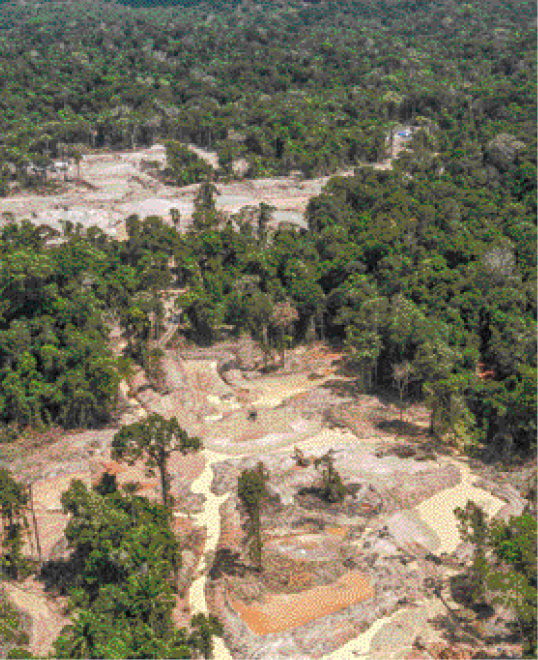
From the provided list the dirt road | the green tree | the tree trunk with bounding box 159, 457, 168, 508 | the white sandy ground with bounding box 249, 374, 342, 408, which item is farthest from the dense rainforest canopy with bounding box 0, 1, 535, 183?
the green tree

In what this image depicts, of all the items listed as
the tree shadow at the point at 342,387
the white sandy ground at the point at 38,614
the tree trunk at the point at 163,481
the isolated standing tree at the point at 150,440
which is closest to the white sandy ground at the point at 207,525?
the tree trunk at the point at 163,481

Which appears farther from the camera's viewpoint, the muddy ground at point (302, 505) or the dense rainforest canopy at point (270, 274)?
the dense rainforest canopy at point (270, 274)

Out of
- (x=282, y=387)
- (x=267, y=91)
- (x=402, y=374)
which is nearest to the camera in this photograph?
(x=402, y=374)

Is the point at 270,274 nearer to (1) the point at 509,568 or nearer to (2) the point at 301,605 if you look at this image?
(2) the point at 301,605

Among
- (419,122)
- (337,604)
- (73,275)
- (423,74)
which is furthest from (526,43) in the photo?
(337,604)

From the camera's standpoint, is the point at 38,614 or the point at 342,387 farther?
the point at 342,387

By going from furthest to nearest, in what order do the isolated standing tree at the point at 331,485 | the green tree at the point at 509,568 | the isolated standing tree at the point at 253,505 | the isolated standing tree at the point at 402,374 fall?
the isolated standing tree at the point at 402,374 < the isolated standing tree at the point at 331,485 < the isolated standing tree at the point at 253,505 < the green tree at the point at 509,568

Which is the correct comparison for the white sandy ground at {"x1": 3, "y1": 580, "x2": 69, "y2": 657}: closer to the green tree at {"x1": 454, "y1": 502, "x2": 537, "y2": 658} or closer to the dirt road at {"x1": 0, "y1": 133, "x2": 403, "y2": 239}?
the green tree at {"x1": 454, "y1": 502, "x2": 537, "y2": 658}

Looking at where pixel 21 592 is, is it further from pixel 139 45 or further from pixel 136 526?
pixel 139 45

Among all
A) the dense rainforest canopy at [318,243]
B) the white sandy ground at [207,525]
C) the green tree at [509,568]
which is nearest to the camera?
the green tree at [509,568]

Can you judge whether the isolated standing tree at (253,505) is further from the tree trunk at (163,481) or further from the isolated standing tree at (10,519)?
the isolated standing tree at (10,519)

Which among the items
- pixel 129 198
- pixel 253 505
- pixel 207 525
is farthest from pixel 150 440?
pixel 129 198
